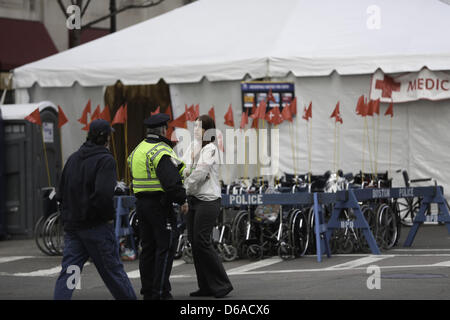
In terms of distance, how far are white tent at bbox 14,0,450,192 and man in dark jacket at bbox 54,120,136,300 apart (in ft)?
36.8

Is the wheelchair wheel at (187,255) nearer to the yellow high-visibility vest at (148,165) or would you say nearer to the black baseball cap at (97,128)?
the yellow high-visibility vest at (148,165)

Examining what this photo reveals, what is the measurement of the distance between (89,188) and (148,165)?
996mm

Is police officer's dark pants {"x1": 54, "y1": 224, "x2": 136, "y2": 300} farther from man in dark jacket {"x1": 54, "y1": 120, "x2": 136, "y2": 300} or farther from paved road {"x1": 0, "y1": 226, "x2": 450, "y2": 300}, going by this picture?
paved road {"x1": 0, "y1": 226, "x2": 450, "y2": 300}

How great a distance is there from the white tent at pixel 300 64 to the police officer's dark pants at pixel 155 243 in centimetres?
1041

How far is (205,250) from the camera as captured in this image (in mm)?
10117

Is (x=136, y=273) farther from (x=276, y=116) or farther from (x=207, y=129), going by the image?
(x=276, y=116)

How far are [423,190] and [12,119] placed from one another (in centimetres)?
771

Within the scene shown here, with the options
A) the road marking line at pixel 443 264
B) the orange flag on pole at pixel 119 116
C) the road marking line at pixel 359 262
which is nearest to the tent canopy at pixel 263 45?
the orange flag on pole at pixel 119 116

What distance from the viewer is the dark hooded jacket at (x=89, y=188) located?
874 cm

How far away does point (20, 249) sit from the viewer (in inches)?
683

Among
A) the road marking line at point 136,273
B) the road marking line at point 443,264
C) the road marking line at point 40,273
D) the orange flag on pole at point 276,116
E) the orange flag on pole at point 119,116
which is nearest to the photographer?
the road marking line at point 443,264

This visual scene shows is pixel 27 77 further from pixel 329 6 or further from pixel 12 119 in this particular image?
pixel 329 6

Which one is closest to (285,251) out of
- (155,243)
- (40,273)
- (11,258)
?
(40,273)
